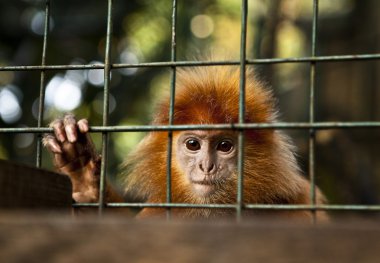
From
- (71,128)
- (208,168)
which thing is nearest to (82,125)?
(71,128)

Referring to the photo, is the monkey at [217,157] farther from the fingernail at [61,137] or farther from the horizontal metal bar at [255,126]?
the horizontal metal bar at [255,126]

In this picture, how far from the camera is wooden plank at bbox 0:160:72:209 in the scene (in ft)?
6.77

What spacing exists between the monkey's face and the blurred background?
10.6ft

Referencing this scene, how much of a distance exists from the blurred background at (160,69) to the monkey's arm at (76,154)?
4135 millimetres

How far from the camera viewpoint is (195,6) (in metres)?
11.5

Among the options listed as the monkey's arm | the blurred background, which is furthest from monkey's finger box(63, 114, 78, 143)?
the blurred background

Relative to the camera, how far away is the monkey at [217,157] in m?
4.71

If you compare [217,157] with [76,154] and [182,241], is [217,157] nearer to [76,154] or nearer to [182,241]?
[76,154]

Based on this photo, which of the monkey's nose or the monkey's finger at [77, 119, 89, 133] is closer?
the monkey's finger at [77, 119, 89, 133]

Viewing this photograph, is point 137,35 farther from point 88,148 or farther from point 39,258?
point 39,258

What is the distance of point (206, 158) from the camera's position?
488 centimetres

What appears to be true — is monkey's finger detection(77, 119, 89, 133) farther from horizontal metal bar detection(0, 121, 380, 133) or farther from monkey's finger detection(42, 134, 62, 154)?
horizontal metal bar detection(0, 121, 380, 133)

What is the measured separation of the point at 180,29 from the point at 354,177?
3.61 metres

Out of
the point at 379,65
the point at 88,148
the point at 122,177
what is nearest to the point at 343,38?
the point at 379,65
